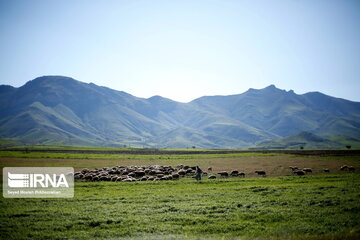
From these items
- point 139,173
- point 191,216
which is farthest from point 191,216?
point 139,173

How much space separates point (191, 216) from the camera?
18.8 metres

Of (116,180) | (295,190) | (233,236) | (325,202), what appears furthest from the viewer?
(116,180)

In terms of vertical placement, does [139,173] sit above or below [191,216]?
below

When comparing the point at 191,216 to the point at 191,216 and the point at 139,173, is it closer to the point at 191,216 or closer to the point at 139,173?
the point at 191,216

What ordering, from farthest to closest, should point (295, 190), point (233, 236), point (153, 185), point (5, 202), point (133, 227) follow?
point (153, 185), point (295, 190), point (5, 202), point (133, 227), point (233, 236)

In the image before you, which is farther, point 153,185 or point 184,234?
point 153,185

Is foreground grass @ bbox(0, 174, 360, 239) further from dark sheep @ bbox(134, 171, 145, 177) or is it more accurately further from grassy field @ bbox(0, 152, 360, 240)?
dark sheep @ bbox(134, 171, 145, 177)

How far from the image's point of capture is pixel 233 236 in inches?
607

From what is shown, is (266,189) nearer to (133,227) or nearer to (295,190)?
(295,190)

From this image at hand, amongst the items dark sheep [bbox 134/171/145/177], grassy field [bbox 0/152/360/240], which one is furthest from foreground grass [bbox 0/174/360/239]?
dark sheep [bbox 134/171/145/177]

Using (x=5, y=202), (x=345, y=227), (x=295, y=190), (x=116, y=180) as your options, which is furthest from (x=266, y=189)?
(x=5, y=202)

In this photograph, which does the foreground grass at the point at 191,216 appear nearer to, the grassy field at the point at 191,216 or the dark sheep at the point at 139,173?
the grassy field at the point at 191,216

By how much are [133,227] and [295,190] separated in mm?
17555

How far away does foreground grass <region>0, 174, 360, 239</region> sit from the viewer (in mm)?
15875
